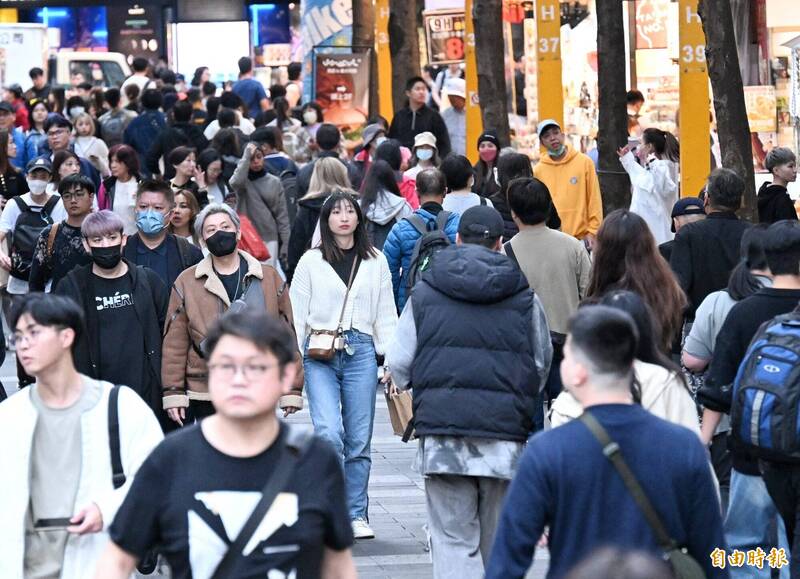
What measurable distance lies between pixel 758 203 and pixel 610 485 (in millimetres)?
9542

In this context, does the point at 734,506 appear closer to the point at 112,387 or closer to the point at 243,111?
the point at 112,387

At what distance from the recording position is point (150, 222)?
31.6 feet

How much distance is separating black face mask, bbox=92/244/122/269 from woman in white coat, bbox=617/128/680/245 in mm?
6814

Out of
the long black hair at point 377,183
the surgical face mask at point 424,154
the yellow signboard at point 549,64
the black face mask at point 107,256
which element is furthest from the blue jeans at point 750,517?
the yellow signboard at point 549,64

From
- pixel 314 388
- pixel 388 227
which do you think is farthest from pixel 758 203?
pixel 314 388

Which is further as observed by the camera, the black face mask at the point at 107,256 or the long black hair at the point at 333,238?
the long black hair at the point at 333,238

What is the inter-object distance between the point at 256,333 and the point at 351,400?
193 inches

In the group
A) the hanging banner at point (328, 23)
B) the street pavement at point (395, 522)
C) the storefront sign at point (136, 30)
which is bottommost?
the street pavement at point (395, 522)

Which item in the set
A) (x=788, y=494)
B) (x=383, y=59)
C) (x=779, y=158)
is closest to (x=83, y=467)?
(x=788, y=494)

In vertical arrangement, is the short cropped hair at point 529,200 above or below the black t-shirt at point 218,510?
above

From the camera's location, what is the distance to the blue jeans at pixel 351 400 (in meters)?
9.16

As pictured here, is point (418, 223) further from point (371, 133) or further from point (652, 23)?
point (652, 23)

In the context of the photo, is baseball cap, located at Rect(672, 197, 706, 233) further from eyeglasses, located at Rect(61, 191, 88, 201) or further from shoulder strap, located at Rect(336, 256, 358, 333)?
eyeglasses, located at Rect(61, 191, 88, 201)

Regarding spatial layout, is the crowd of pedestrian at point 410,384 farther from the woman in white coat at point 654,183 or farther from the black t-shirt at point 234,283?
the woman in white coat at point 654,183
